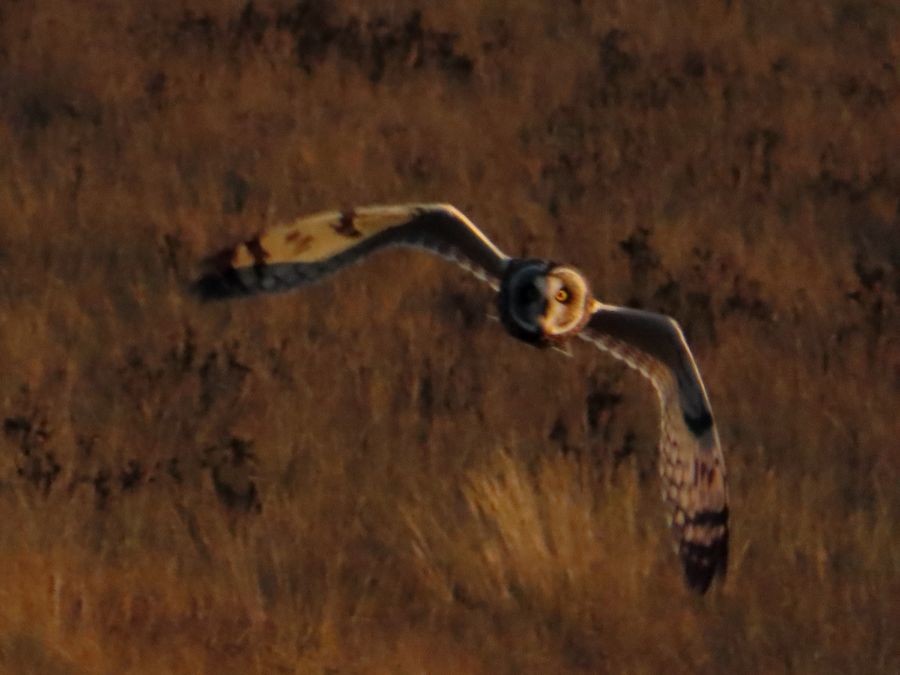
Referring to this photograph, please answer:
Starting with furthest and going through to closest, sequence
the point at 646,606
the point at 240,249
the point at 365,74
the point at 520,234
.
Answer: the point at 365,74 → the point at 520,234 → the point at 646,606 → the point at 240,249

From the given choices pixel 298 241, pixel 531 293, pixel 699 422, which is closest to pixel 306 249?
pixel 298 241

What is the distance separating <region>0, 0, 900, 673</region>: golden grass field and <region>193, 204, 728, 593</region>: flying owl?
444 millimetres

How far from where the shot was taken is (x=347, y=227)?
241 inches

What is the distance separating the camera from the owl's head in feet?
20.1

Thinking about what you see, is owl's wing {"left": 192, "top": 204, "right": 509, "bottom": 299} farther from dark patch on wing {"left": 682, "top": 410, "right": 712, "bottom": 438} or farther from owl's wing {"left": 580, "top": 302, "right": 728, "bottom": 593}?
dark patch on wing {"left": 682, "top": 410, "right": 712, "bottom": 438}

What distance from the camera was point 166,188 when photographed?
8328mm

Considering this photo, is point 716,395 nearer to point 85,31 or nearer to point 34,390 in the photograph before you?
point 34,390

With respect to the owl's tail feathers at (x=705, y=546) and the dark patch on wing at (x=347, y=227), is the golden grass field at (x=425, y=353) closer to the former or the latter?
the owl's tail feathers at (x=705, y=546)

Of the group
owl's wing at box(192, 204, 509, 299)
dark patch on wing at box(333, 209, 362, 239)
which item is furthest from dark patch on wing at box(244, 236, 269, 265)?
dark patch on wing at box(333, 209, 362, 239)

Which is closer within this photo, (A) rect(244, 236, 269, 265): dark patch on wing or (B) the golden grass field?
(A) rect(244, 236, 269, 265): dark patch on wing

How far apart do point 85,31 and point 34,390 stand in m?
2.72

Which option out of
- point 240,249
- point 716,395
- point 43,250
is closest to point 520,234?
point 716,395

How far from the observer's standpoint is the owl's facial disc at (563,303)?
6137 mm

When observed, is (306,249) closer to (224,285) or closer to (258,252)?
(258,252)
